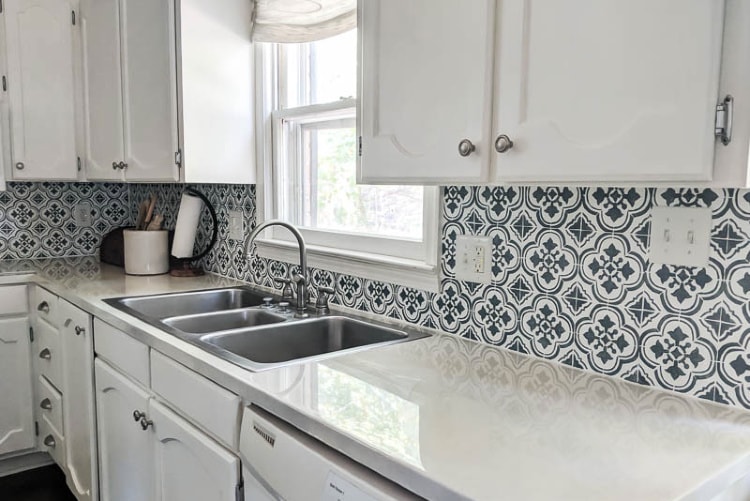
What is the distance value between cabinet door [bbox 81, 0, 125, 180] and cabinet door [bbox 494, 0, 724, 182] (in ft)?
6.87

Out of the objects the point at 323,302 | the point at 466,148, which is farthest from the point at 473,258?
the point at 323,302

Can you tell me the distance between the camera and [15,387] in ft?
8.80

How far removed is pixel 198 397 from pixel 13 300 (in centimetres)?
170

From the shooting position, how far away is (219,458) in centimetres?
134

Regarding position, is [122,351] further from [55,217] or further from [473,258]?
[55,217]

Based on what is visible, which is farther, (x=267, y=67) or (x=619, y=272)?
(x=267, y=67)

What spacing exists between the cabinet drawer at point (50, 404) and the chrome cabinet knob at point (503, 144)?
2190mm

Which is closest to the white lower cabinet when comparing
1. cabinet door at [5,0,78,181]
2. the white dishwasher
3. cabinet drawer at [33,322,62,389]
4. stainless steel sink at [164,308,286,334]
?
the white dishwasher

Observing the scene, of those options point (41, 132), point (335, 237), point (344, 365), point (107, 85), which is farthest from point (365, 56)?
point (41, 132)

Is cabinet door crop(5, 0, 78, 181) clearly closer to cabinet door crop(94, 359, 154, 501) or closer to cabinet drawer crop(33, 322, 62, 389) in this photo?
cabinet drawer crop(33, 322, 62, 389)

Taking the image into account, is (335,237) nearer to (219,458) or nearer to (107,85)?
(219,458)

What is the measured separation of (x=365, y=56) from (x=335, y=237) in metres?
0.87

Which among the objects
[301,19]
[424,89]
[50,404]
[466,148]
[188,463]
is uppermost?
[301,19]

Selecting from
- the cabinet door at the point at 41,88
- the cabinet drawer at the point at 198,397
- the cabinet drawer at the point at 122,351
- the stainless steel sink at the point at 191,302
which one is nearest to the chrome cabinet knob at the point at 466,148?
the cabinet drawer at the point at 198,397
